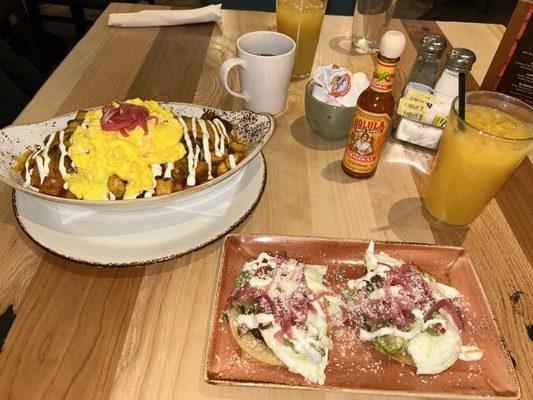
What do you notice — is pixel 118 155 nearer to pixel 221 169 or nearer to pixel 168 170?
pixel 168 170

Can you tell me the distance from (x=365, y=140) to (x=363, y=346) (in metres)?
0.59

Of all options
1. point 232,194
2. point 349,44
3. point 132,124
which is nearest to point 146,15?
point 349,44

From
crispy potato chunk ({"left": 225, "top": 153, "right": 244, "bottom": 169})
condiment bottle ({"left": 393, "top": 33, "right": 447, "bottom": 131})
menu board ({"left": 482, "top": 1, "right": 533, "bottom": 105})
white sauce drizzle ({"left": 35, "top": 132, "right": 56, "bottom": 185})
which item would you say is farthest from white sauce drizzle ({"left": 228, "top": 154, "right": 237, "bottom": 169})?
menu board ({"left": 482, "top": 1, "right": 533, "bottom": 105})

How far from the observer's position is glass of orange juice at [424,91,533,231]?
1.06m

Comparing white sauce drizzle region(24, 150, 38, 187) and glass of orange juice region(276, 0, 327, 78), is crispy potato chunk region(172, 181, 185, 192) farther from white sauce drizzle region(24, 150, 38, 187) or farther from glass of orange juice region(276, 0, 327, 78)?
glass of orange juice region(276, 0, 327, 78)

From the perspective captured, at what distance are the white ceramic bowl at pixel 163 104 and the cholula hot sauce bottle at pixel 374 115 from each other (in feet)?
0.83

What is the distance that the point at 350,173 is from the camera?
1.34 meters

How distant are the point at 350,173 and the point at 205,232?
0.51m

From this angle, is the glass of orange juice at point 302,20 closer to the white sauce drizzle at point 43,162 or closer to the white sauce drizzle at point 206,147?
the white sauce drizzle at point 206,147

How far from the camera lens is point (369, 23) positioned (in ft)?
6.49

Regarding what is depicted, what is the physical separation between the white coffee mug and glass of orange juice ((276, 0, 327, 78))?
0.17 m

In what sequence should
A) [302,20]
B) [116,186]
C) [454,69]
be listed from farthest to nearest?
[302,20] → [454,69] → [116,186]

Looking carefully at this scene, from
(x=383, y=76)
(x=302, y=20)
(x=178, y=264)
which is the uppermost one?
(x=383, y=76)

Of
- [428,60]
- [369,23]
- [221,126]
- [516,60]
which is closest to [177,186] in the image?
[221,126]
